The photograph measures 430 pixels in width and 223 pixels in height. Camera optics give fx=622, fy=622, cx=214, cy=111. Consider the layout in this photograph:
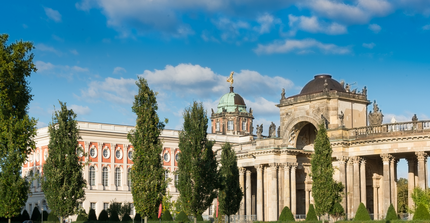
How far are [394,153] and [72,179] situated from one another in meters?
27.0

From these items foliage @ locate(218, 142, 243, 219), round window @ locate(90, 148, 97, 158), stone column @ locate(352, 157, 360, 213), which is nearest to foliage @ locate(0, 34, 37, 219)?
foliage @ locate(218, 142, 243, 219)

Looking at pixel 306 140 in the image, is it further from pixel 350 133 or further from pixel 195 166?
pixel 195 166

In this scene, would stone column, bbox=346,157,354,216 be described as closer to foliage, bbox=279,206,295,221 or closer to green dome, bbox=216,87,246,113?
foliage, bbox=279,206,295,221

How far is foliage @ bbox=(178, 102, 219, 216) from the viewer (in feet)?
139

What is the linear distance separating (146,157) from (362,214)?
18950 millimetres

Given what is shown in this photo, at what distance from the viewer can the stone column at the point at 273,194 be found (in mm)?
62094

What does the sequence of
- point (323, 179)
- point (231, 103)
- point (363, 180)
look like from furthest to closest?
point (231, 103) < point (363, 180) < point (323, 179)

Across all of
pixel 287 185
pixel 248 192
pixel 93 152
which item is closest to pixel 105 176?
pixel 93 152

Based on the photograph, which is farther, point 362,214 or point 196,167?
point 362,214

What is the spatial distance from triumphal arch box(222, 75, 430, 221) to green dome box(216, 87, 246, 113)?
51569mm

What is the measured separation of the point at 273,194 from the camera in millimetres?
63031

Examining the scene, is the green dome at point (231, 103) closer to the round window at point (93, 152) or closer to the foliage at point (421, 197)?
the round window at point (93, 152)

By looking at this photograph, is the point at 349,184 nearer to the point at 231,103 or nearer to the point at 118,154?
the point at 118,154

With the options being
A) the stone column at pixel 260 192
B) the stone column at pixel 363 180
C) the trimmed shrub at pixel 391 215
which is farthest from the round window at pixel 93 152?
the trimmed shrub at pixel 391 215
